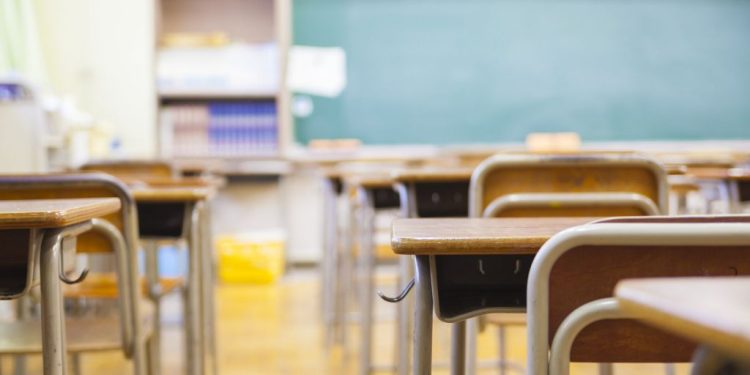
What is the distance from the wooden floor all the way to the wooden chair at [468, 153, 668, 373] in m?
1.18

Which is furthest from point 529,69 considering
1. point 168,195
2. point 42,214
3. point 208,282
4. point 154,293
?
point 42,214

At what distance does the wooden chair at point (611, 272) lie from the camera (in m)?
0.71

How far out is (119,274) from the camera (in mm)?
1644

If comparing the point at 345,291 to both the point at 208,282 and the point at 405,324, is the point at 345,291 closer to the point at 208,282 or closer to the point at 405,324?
the point at 208,282

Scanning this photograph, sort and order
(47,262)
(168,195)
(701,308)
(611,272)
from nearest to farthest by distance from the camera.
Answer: (701,308)
(611,272)
(47,262)
(168,195)

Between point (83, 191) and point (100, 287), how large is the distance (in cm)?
80

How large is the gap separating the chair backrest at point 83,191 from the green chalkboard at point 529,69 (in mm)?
3703

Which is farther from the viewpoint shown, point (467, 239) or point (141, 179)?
point (141, 179)

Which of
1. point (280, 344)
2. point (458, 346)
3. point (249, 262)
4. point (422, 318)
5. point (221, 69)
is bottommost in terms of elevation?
point (280, 344)

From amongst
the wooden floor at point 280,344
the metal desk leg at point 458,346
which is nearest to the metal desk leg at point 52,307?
the metal desk leg at point 458,346

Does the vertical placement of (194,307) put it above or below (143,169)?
below

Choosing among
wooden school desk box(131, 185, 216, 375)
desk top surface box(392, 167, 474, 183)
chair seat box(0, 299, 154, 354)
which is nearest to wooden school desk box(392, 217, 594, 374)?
desk top surface box(392, 167, 474, 183)

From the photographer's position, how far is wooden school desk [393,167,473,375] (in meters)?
1.91

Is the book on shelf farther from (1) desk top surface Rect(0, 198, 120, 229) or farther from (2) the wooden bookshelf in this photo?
(1) desk top surface Rect(0, 198, 120, 229)
